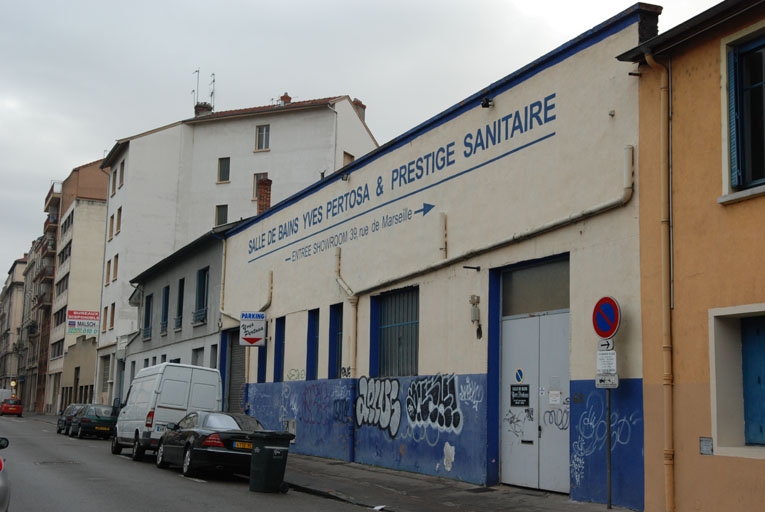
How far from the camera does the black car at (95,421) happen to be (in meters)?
33.5

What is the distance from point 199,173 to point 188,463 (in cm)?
3530

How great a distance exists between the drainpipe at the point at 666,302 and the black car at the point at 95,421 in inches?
1063

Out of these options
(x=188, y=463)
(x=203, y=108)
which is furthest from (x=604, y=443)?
(x=203, y=108)

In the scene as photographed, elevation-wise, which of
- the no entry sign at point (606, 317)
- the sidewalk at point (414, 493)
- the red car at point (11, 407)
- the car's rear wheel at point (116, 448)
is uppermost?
the no entry sign at point (606, 317)

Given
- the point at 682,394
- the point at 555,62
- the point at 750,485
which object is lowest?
the point at 750,485

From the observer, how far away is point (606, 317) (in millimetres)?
11734

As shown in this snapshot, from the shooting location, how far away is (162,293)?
123ft

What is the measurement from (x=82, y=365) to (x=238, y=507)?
52.4 meters

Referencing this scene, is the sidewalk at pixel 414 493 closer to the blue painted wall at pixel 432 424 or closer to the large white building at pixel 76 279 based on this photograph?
the blue painted wall at pixel 432 424

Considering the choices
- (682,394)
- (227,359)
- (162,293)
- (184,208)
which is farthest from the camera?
(184,208)

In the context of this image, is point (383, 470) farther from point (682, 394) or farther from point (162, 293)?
point (162, 293)

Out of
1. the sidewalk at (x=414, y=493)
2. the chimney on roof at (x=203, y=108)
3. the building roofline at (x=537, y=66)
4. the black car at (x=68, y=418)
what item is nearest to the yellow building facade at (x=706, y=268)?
the building roofline at (x=537, y=66)

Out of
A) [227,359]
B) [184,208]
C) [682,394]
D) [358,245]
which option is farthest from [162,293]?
[682,394]

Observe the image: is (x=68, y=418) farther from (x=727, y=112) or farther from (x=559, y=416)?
(x=727, y=112)
